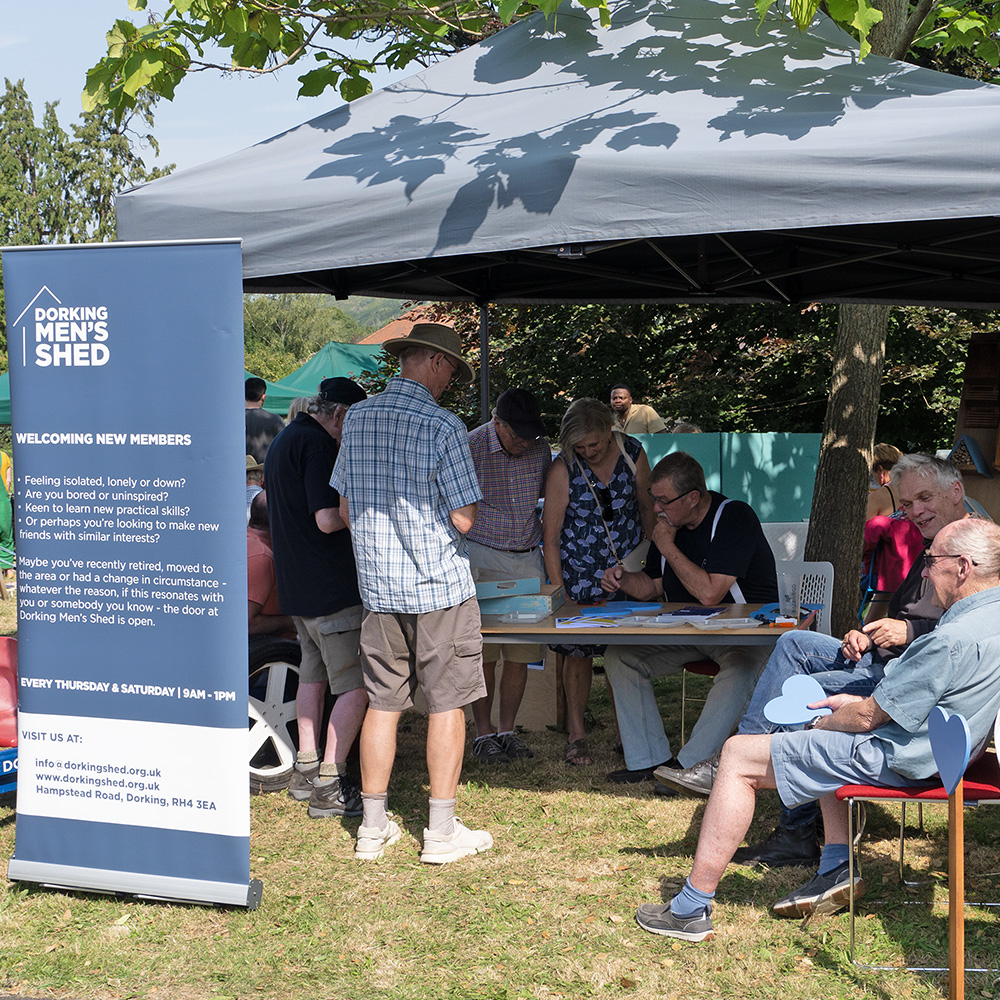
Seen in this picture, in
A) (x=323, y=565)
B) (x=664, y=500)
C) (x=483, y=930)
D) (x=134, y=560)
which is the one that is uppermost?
(x=664, y=500)

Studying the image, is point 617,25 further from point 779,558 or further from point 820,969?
point 779,558

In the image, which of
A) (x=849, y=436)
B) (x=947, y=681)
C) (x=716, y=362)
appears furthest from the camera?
(x=716, y=362)

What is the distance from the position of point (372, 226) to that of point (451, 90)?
3.74 feet

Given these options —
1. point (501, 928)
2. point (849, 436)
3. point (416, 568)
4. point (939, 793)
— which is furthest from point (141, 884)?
point (849, 436)

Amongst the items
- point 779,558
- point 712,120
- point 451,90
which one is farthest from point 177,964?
point 779,558

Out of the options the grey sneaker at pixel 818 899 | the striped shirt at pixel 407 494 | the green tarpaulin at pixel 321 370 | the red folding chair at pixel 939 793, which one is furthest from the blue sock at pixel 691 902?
the green tarpaulin at pixel 321 370

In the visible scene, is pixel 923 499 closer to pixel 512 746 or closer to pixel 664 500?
pixel 664 500

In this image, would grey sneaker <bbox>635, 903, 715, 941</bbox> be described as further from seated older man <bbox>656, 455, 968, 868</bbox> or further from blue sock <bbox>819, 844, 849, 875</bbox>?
seated older man <bbox>656, 455, 968, 868</bbox>

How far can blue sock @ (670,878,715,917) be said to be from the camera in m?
3.14

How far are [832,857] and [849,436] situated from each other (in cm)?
387

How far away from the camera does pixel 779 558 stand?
29.7ft

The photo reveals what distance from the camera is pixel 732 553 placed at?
4.47 meters

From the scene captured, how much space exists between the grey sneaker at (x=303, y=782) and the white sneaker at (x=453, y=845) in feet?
2.66

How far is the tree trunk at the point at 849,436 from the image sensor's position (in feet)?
22.0
